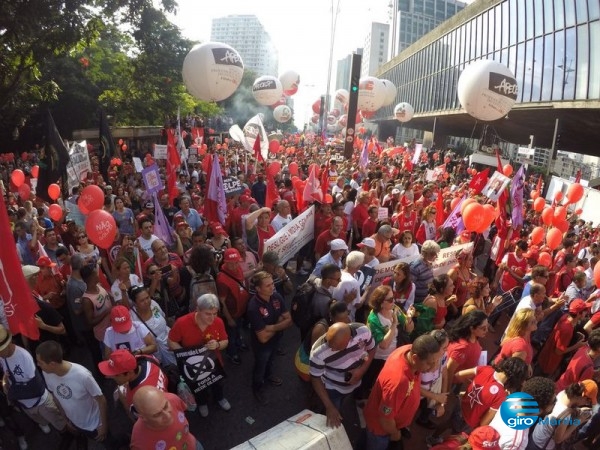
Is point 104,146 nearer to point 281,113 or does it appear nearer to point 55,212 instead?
point 55,212

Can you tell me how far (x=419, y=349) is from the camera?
2879 mm

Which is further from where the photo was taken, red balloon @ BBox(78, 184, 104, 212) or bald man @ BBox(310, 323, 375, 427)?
red balloon @ BBox(78, 184, 104, 212)

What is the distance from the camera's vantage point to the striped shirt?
10.6ft

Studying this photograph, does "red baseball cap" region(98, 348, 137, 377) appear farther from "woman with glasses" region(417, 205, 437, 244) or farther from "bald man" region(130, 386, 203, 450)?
"woman with glasses" region(417, 205, 437, 244)

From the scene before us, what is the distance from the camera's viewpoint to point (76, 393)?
311 centimetres

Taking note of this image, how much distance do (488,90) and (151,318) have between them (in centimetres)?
1000

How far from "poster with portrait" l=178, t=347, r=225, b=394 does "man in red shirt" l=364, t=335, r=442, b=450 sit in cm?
143

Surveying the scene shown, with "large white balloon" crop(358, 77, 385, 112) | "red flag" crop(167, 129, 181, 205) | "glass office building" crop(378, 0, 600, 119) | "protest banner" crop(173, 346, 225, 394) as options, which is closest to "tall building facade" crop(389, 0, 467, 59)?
"glass office building" crop(378, 0, 600, 119)

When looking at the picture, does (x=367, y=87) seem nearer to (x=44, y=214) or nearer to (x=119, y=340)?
(x=44, y=214)

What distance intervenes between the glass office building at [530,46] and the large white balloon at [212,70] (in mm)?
15881

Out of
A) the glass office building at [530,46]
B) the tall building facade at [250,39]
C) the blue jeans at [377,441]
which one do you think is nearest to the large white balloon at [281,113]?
the glass office building at [530,46]

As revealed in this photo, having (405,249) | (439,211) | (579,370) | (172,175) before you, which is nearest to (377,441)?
(579,370)

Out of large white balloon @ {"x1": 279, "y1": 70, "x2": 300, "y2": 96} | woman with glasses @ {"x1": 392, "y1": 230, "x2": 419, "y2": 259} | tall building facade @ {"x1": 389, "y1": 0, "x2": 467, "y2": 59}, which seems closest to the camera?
woman with glasses @ {"x1": 392, "y1": 230, "x2": 419, "y2": 259}

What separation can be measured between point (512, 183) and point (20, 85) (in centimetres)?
1224
